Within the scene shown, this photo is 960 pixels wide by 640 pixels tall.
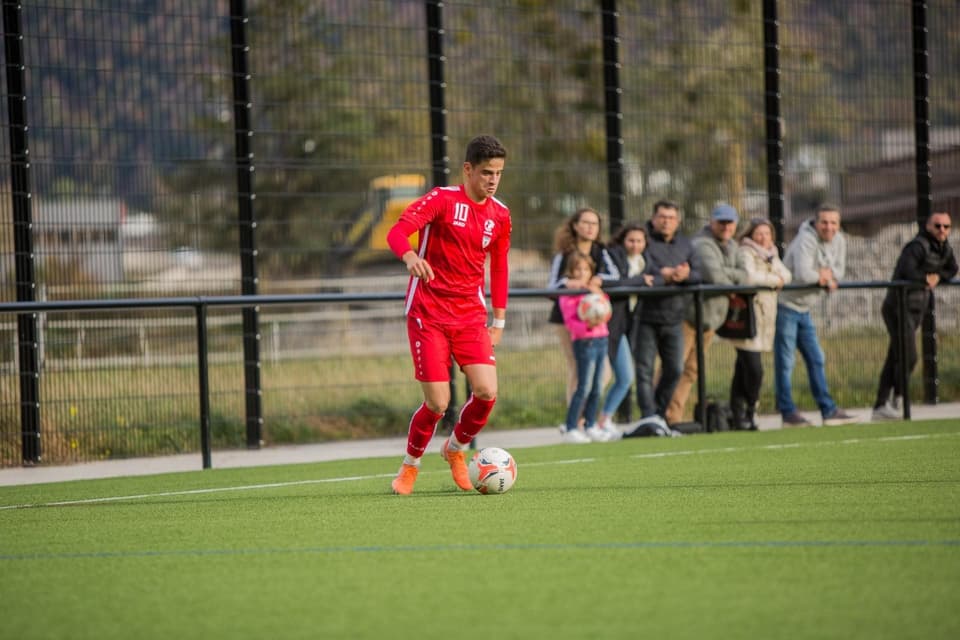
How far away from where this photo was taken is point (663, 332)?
1243 cm

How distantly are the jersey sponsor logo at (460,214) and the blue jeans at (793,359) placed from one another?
5942 millimetres

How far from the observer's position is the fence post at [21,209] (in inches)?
449

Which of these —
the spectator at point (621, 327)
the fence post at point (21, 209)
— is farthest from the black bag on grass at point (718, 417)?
the fence post at point (21, 209)

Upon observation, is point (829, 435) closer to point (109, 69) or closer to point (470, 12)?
point (470, 12)

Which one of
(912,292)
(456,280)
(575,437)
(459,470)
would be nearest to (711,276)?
(575,437)

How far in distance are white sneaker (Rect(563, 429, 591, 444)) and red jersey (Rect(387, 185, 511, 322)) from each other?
4264mm

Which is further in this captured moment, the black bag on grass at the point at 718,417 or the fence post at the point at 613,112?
the fence post at the point at 613,112

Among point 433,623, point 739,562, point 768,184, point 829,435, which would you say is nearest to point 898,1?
point 768,184

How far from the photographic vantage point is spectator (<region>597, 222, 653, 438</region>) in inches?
489

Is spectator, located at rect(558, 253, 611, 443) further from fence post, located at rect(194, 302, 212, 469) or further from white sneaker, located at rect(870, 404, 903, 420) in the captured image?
fence post, located at rect(194, 302, 212, 469)

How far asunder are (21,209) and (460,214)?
207 inches

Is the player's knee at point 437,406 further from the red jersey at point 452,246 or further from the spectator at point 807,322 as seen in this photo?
the spectator at point 807,322

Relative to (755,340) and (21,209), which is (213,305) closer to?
(21,209)

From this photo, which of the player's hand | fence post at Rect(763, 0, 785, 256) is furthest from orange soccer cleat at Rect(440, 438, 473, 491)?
fence post at Rect(763, 0, 785, 256)
